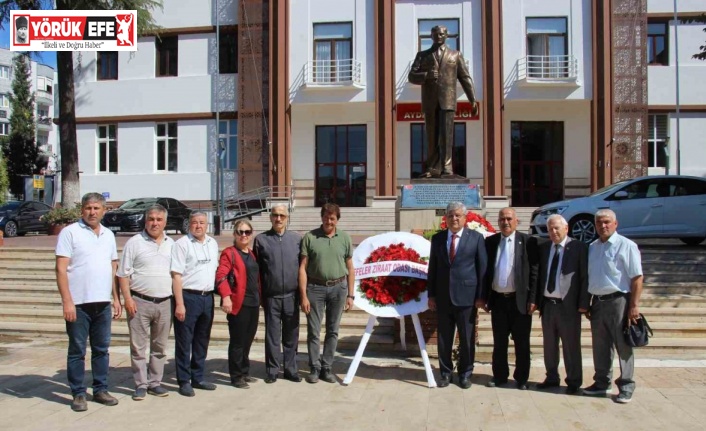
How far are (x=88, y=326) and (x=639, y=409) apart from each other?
5.24 meters

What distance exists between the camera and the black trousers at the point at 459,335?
21.0 ft

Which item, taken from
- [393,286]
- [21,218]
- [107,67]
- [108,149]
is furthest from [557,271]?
[107,67]

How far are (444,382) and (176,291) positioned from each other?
9.67ft

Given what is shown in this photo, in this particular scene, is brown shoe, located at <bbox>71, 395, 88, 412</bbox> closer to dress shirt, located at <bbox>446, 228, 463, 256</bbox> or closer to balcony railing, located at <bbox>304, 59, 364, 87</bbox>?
dress shirt, located at <bbox>446, 228, 463, 256</bbox>

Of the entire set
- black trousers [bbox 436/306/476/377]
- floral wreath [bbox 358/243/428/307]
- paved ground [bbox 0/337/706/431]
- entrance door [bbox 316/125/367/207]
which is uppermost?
entrance door [bbox 316/125/367/207]

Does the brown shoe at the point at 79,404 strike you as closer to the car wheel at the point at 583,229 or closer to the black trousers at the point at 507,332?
the black trousers at the point at 507,332

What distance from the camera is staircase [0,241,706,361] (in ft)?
26.0

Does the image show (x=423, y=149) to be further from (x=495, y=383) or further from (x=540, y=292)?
(x=495, y=383)

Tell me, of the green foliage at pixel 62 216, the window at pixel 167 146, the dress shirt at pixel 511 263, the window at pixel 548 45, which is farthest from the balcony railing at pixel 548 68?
the dress shirt at pixel 511 263

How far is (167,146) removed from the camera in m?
28.2

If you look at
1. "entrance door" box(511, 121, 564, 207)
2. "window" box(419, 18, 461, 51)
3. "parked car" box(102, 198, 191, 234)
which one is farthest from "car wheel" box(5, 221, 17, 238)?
"entrance door" box(511, 121, 564, 207)

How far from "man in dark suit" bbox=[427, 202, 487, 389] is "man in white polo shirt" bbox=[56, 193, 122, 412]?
3.34 meters

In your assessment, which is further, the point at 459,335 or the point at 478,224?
the point at 478,224

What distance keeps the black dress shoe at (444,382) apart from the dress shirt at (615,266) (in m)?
1.74
